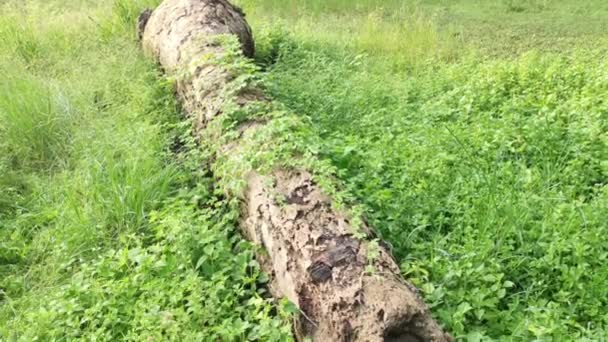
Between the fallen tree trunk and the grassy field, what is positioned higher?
the fallen tree trunk

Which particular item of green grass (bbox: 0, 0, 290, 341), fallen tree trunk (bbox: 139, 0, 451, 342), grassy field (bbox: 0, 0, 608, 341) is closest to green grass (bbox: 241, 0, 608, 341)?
grassy field (bbox: 0, 0, 608, 341)

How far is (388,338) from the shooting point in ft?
6.01

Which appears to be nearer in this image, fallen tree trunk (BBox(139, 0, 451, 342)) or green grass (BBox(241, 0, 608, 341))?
fallen tree trunk (BBox(139, 0, 451, 342))

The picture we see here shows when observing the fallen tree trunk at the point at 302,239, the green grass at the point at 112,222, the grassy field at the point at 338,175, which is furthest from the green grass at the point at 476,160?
the green grass at the point at 112,222

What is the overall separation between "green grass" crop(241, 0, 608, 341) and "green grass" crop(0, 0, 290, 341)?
0.70 meters

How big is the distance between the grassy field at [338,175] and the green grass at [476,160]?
0.5 inches

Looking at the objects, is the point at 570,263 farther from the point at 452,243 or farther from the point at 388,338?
the point at 388,338

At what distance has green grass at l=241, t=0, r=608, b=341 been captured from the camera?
7.26ft

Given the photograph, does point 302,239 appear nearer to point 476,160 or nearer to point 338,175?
point 338,175

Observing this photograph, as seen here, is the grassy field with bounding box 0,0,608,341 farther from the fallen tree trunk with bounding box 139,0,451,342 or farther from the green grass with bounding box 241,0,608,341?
the fallen tree trunk with bounding box 139,0,451,342

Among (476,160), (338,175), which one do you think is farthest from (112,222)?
(476,160)

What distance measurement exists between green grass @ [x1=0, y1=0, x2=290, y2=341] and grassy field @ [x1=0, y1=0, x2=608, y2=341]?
0.01m

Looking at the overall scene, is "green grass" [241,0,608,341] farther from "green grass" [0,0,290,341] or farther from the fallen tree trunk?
"green grass" [0,0,290,341]

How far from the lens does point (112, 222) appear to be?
2879mm
